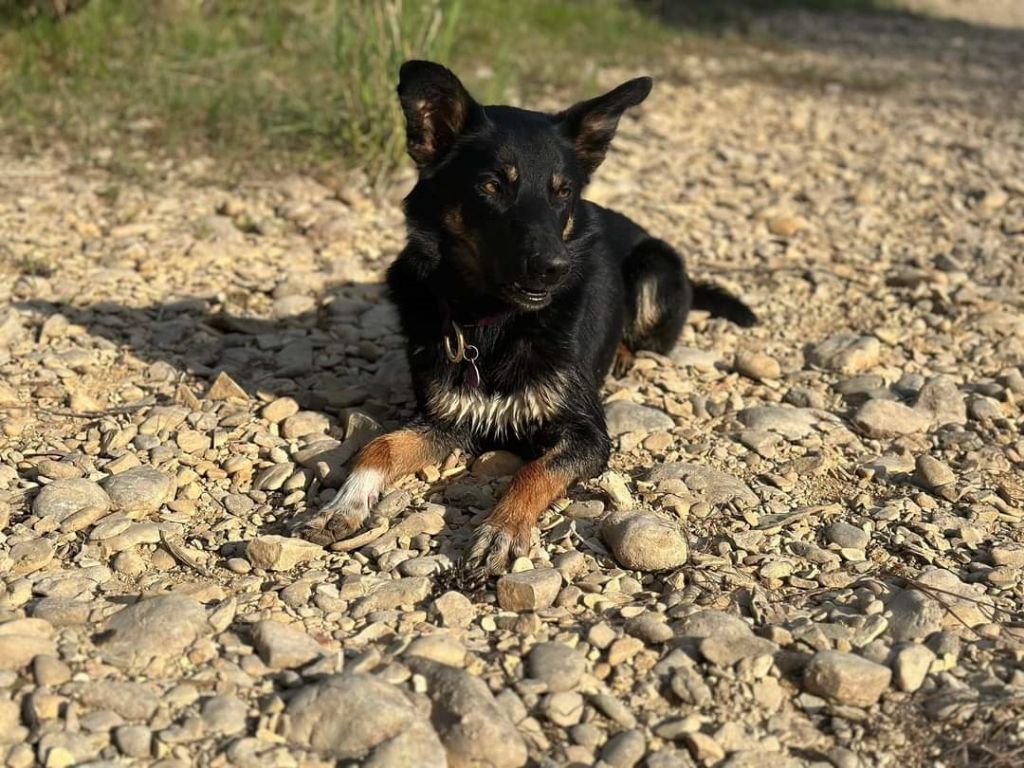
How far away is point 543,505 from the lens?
429 cm

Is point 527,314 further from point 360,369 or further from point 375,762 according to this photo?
point 375,762

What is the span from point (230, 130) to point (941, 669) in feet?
20.3

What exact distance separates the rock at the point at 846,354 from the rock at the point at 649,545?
2.03m

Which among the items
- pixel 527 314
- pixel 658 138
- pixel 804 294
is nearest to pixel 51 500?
pixel 527 314

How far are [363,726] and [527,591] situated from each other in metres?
0.81

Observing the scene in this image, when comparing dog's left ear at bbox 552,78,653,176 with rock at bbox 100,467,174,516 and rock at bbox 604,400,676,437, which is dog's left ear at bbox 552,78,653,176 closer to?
rock at bbox 604,400,676,437

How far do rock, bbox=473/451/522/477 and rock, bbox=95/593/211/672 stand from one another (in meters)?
1.51

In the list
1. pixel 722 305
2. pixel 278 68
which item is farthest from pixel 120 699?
pixel 278 68

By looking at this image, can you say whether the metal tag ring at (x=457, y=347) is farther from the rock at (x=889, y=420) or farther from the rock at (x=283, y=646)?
the rock at (x=889, y=420)

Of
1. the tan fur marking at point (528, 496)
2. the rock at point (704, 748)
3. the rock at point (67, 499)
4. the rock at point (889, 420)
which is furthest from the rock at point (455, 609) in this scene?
the rock at point (889, 420)

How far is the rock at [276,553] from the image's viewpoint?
3.93 meters

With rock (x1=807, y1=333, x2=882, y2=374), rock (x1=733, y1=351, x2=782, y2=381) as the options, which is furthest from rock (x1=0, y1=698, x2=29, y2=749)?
rock (x1=807, y1=333, x2=882, y2=374)

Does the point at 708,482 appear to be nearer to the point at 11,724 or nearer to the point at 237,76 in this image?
the point at 11,724

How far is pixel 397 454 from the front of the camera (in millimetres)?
4590
